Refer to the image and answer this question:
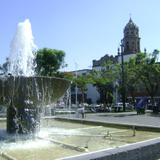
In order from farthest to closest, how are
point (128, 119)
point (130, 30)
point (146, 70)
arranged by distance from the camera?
point (130, 30) < point (146, 70) < point (128, 119)

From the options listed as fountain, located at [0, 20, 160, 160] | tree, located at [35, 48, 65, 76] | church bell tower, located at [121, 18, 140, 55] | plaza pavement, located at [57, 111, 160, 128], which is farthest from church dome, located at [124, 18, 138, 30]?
fountain, located at [0, 20, 160, 160]

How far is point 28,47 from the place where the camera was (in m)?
13.4

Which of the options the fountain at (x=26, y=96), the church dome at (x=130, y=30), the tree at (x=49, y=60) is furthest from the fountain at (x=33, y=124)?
the church dome at (x=130, y=30)

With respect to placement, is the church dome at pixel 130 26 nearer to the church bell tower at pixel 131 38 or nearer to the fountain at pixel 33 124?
the church bell tower at pixel 131 38

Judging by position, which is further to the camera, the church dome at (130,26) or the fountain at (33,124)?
the church dome at (130,26)

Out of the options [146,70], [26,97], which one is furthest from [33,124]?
[146,70]

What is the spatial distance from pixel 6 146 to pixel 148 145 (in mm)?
3501

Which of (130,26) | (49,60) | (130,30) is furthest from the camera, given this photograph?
(130,26)

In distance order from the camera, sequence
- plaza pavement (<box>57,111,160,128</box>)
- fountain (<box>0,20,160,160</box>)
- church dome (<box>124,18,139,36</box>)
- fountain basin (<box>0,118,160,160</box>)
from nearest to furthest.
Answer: fountain basin (<box>0,118,160,160</box>)
fountain (<box>0,20,160,160</box>)
plaza pavement (<box>57,111,160,128</box>)
church dome (<box>124,18,139,36</box>)

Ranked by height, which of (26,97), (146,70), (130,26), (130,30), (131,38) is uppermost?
(130,26)

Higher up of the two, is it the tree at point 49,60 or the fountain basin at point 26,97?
the tree at point 49,60

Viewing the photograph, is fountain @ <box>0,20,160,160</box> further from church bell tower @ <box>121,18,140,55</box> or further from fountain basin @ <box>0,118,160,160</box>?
church bell tower @ <box>121,18,140,55</box>

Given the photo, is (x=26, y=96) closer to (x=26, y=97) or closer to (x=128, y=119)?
(x=26, y=97)

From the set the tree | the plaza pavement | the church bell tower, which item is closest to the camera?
the plaza pavement
